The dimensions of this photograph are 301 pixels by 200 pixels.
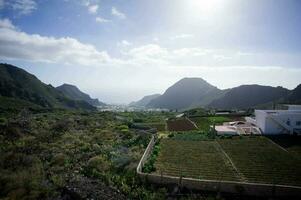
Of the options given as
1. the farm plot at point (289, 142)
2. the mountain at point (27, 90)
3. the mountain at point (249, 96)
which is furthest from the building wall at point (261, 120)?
the mountain at point (249, 96)

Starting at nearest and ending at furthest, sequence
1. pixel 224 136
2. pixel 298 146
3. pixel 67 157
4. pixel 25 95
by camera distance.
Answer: pixel 67 157, pixel 298 146, pixel 224 136, pixel 25 95

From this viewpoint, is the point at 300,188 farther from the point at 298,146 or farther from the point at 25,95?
the point at 25,95

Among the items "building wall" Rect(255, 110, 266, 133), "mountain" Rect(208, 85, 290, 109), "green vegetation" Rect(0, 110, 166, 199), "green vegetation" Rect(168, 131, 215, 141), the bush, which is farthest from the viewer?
"mountain" Rect(208, 85, 290, 109)

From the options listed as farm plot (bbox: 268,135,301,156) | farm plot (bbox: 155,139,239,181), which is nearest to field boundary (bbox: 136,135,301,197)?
farm plot (bbox: 155,139,239,181)

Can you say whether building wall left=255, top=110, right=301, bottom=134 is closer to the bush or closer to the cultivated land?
the cultivated land

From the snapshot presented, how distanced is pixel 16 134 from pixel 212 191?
25.8m

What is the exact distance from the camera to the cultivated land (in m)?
20.7

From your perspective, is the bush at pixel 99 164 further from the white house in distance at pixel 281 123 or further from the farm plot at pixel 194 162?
the white house in distance at pixel 281 123

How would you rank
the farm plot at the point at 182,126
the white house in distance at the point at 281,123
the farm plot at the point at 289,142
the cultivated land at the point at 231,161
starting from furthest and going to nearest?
the farm plot at the point at 182,126, the white house in distance at the point at 281,123, the farm plot at the point at 289,142, the cultivated land at the point at 231,161

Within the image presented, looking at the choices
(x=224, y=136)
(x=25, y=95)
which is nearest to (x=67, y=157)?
(x=224, y=136)

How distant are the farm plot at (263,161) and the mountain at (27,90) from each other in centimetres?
11934

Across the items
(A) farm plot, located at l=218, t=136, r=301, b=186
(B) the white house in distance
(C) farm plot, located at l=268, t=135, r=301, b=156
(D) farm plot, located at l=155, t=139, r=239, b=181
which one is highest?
(B) the white house in distance

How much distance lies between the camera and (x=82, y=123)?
173 ft

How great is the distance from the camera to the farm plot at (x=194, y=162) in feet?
69.3
